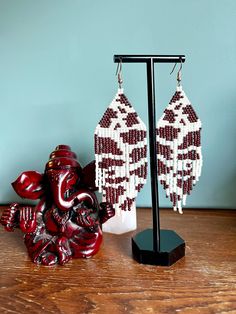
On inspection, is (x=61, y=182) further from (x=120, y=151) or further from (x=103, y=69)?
(x=103, y=69)

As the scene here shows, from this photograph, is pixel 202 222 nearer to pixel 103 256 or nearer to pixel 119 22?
pixel 103 256

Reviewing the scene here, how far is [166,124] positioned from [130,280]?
254mm

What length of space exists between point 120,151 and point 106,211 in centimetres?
14

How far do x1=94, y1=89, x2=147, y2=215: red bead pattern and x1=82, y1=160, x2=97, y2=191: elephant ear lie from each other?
0.19 feet

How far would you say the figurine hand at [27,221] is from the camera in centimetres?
75

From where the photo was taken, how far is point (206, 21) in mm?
877

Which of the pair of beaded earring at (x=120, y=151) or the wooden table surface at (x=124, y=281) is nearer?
the wooden table surface at (x=124, y=281)

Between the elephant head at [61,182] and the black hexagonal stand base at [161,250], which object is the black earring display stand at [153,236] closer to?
the black hexagonal stand base at [161,250]

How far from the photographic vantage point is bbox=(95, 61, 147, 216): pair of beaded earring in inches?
27.7

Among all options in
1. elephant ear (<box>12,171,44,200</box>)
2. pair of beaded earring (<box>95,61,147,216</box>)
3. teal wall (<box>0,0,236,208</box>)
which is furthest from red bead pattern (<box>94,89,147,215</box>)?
teal wall (<box>0,0,236,208</box>)

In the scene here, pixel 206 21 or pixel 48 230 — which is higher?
pixel 206 21

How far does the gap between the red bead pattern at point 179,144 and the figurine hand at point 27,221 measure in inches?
9.4

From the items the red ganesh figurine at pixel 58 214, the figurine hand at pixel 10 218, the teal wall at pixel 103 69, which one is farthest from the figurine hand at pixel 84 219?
the teal wall at pixel 103 69

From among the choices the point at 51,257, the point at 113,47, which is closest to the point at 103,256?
the point at 51,257
